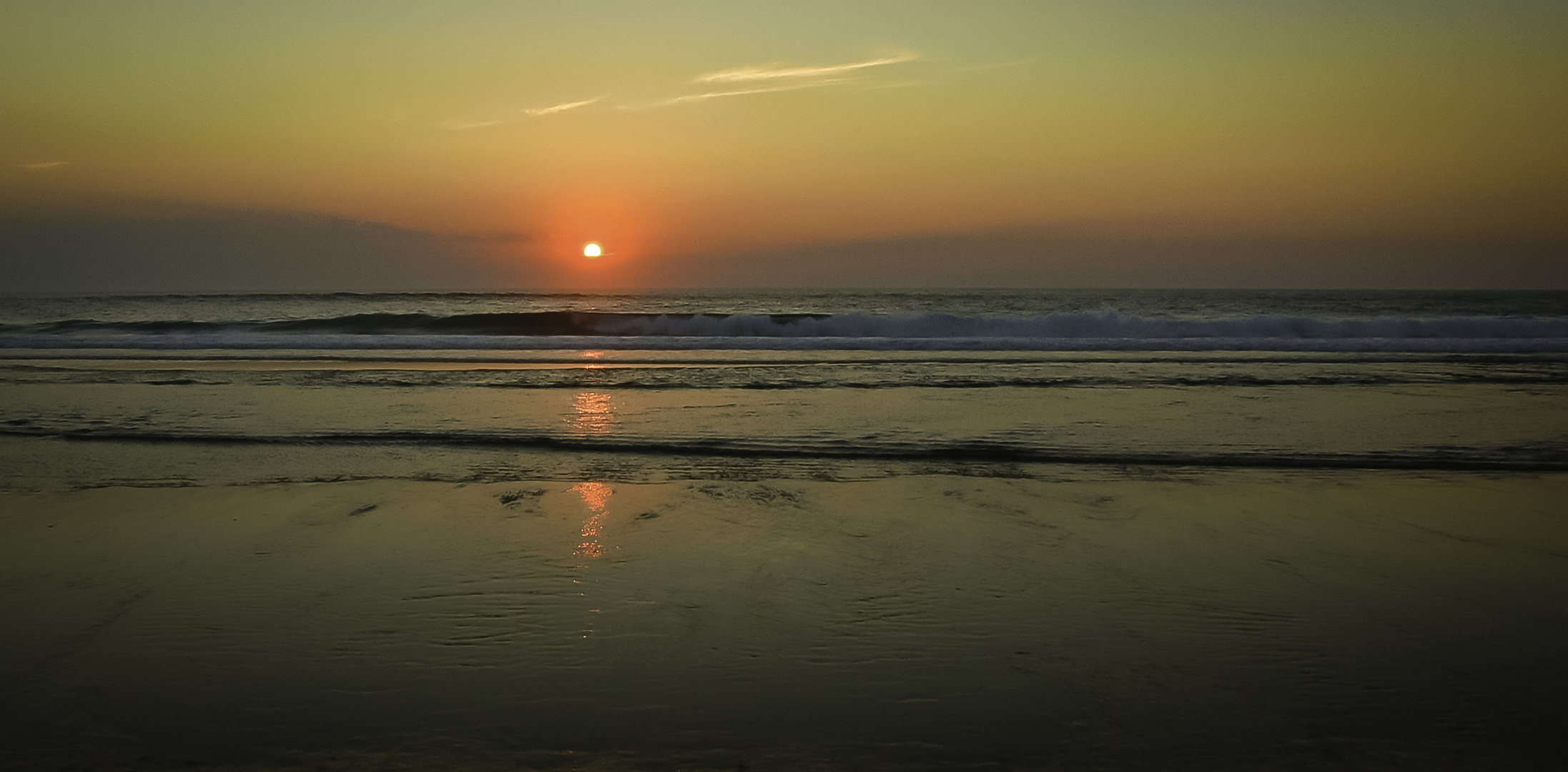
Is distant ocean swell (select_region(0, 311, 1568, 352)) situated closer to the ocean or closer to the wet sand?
the ocean

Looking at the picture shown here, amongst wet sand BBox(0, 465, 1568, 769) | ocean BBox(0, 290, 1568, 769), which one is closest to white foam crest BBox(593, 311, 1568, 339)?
ocean BBox(0, 290, 1568, 769)

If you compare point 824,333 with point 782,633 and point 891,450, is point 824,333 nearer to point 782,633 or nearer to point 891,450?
point 891,450

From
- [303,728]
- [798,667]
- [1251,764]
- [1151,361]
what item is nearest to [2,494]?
[303,728]

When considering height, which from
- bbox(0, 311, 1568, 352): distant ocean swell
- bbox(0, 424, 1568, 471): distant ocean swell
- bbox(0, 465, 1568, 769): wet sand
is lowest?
bbox(0, 465, 1568, 769): wet sand

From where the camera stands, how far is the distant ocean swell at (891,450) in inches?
255

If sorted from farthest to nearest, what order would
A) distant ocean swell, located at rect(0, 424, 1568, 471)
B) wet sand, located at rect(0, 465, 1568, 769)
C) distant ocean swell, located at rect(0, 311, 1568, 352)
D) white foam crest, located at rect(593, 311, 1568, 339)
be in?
1. white foam crest, located at rect(593, 311, 1568, 339)
2. distant ocean swell, located at rect(0, 311, 1568, 352)
3. distant ocean swell, located at rect(0, 424, 1568, 471)
4. wet sand, located at rect(0, 465, 1568, 769)

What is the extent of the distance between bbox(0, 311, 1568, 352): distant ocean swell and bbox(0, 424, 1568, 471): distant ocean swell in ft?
36.7

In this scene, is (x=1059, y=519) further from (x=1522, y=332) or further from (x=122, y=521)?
(x=1522, y=332)

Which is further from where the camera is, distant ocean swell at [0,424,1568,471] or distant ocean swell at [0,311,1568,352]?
distant ocean swell at [0,311,1568,352]

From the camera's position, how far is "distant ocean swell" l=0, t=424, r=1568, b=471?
648 centimetres

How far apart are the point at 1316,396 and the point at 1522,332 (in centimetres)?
1964

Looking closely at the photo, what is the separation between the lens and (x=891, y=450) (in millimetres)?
7016

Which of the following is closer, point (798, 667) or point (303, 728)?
point (303, 728)

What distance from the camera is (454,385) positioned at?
11.4 meters
